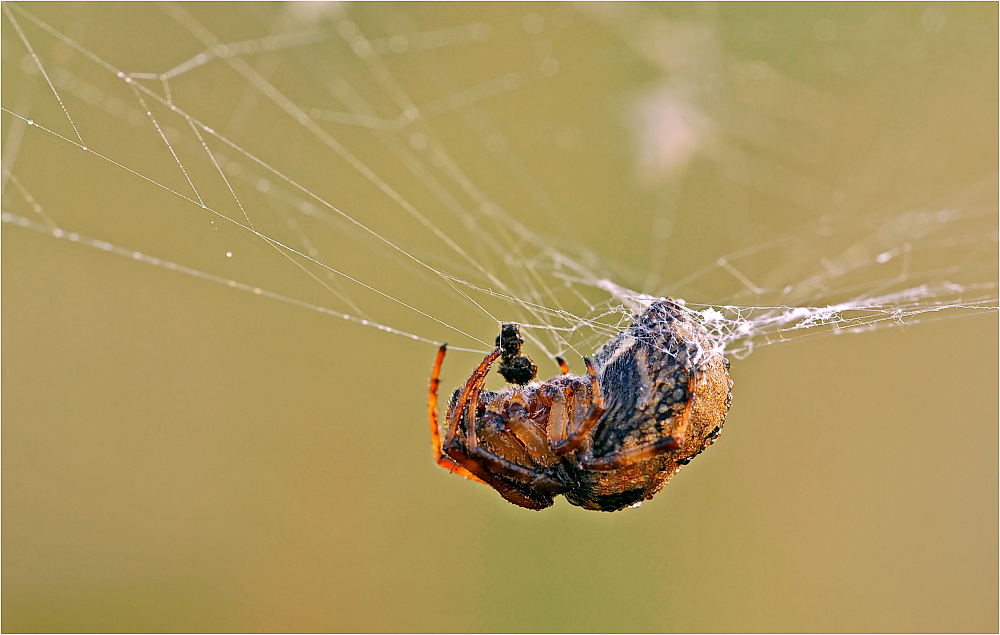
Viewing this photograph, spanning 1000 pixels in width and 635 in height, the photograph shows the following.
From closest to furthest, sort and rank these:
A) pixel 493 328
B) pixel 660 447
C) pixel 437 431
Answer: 1. pixel 660 447
2. pixel 437 431
3. pixel 493 328

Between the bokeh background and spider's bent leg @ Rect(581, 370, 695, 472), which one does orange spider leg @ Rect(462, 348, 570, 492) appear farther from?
the bokeh background

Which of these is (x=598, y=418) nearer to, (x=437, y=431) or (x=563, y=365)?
(x=563, y=365)

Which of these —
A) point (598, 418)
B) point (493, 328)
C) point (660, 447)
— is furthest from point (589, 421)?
point (493, 328)

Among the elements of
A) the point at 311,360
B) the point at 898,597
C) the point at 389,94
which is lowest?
the point at 898,597

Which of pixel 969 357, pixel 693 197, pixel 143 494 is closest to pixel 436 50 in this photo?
pixel 693 197

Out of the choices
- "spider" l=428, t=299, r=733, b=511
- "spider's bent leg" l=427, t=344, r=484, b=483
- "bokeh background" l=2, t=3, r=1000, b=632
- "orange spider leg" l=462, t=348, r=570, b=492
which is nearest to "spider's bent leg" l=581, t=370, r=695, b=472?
"spider" l=428, t=299, r=733, b=511

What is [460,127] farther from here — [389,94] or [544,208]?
[544,208]

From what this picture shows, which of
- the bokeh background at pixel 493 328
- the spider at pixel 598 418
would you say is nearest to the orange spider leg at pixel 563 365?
the spider at pixel 598 418
